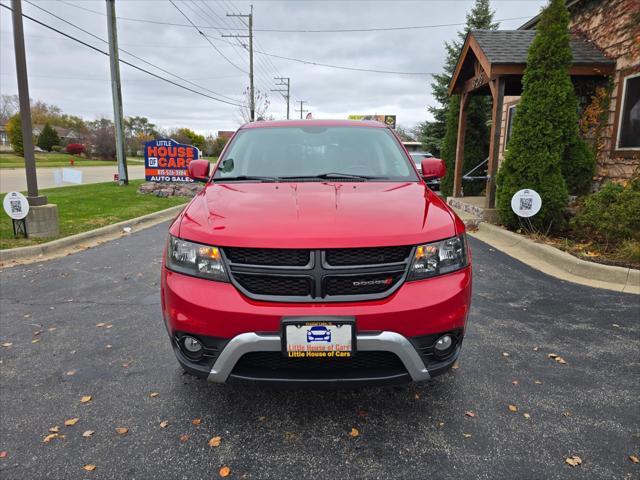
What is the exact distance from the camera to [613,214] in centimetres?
611

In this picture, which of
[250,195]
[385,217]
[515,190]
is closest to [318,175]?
[250,195]

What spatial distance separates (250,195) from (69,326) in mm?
2461

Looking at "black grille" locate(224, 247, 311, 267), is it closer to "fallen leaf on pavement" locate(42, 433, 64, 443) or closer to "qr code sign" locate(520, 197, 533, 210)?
"fallen leaf on pavement" locate(42, 433, 64, 443)

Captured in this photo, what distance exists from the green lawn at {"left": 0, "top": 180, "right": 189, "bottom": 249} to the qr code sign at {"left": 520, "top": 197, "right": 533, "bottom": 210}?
7916mm

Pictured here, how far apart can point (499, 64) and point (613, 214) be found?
13.7ft

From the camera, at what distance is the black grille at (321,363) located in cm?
221

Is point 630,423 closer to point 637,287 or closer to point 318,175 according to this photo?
point 318,175

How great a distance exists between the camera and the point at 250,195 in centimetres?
272

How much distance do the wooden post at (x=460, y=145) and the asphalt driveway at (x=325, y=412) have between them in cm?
854

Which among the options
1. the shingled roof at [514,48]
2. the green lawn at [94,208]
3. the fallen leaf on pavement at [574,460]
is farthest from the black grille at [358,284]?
the shingled roof at [514,48]

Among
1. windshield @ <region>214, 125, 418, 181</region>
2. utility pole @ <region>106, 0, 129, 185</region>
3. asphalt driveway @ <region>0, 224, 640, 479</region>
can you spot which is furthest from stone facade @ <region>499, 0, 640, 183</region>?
utility pole @ <region>106, 0, 129, 185</region>

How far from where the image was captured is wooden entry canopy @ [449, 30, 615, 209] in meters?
8.64

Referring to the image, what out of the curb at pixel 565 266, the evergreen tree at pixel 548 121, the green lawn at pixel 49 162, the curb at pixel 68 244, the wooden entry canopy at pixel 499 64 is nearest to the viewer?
the curb at pixel 565 266

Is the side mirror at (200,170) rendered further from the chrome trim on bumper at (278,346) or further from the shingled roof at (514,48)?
the shingled roof at (514,48)
